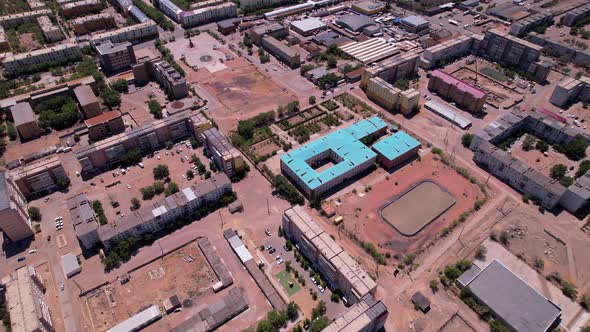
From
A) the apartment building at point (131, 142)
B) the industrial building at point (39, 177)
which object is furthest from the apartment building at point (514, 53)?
the industrial building at point (39, 177)

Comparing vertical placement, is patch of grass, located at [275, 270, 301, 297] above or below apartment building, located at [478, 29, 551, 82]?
below

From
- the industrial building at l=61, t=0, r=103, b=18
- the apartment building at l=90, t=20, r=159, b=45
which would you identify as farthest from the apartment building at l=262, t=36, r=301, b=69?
the industrial building at l=61, t=0, r=103, b=18

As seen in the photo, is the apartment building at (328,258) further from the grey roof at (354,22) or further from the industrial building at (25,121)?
the grey roof at (354,22)

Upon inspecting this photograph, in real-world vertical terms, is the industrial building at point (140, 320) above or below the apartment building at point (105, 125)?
below

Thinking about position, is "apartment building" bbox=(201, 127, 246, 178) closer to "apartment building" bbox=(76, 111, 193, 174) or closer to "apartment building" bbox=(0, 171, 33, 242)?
"apartment building" bbox=(76, 111, 193, 174)

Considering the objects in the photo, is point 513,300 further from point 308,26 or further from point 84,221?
point 308,26
